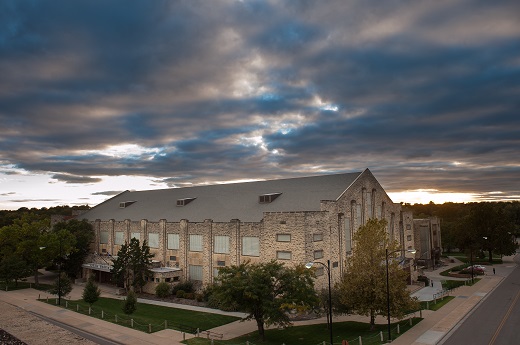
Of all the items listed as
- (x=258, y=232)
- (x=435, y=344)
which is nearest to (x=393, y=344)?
(x=435, y=344)

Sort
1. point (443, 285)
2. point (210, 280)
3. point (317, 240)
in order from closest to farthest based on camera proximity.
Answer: point (317, 240) → point (210, 280) → point (443, 285)

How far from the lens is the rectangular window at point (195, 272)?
5641 centimetres

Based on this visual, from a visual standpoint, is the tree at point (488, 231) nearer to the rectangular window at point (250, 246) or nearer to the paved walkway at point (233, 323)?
the paved walkway at point (233, 323)

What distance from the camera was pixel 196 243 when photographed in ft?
188

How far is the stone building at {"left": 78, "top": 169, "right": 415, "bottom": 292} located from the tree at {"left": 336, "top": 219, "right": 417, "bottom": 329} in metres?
7.84

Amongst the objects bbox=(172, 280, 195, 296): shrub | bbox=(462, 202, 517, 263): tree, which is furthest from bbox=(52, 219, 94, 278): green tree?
bbox=(462, 202, 517, 263): tree

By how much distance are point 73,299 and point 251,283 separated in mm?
31712

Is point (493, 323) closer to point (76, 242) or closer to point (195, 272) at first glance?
point (195, 272)

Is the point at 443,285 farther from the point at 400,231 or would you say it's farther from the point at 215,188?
the point at 215,188

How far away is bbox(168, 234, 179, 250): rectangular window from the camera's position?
197ft

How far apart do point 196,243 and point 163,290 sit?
814 cm

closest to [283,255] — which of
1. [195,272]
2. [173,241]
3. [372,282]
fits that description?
[372,282]

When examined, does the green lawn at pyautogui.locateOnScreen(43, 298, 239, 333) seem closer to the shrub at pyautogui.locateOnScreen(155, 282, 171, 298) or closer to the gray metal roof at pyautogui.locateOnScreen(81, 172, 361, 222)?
the shrub at pyautogui.locateOnScreen(155, 282, 171, 298)

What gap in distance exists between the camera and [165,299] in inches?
2047
